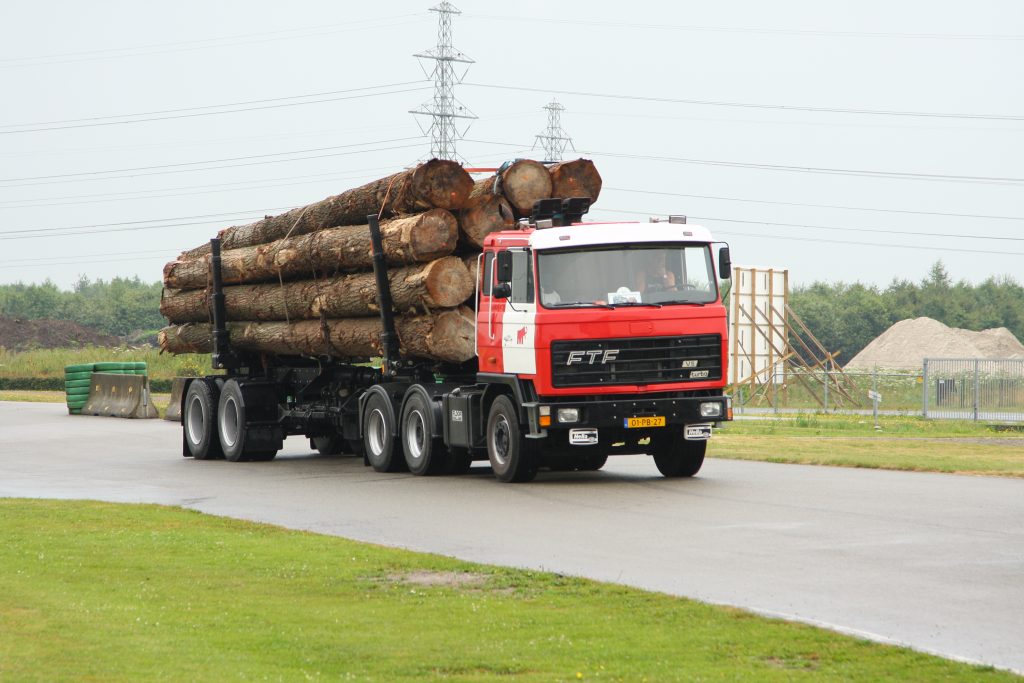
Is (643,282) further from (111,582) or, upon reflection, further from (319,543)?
(111,582)

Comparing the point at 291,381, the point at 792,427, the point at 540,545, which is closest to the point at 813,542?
the point at 540,545

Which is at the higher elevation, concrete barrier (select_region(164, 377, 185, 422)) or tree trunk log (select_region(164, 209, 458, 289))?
tree trunk log (select_region(164, 209, 458, 289))

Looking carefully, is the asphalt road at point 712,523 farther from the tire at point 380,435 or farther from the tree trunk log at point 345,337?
the tree trunk log at point 345,337

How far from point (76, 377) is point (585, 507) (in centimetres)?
3196

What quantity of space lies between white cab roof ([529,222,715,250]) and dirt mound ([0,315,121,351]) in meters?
96.3

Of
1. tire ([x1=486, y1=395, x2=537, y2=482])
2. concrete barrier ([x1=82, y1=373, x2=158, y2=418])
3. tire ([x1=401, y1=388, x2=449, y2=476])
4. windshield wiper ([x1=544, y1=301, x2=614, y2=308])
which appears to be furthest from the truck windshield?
concrete barrier ([x1=82, y1=373, x2=158, y2=418])

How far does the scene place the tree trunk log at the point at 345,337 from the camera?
19.6 metres

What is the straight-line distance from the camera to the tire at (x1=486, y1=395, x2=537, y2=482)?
18.0 metres

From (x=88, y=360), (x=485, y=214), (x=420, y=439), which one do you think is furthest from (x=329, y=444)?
(x=88, y=360)

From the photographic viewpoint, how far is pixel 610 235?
17859mm

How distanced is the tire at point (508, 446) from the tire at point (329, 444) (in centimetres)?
725

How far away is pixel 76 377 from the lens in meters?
44.4

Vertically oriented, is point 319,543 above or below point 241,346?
below

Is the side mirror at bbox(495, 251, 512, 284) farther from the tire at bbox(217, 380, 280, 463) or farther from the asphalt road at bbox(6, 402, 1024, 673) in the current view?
the tire at bbox(217, 380, 280, 463)
